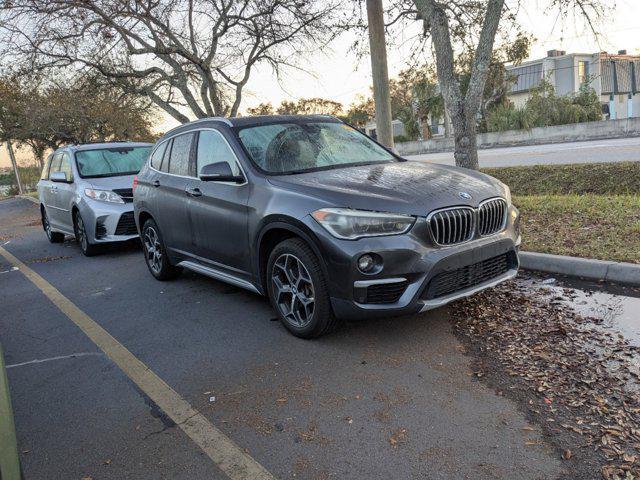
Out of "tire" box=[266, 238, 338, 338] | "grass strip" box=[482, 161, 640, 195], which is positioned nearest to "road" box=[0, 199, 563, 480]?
"tire" box=[266, 238, 338, 338]

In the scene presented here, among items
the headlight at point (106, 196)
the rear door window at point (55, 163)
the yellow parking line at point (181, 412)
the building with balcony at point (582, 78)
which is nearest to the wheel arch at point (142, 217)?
the yellow parking line at point (181, 412)

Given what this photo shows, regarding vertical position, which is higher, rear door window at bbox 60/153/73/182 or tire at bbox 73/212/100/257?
rear door window at bbox 60/153/73/182

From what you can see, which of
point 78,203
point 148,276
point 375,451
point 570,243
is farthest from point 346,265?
point 78,203

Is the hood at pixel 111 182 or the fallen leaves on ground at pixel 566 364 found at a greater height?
the hood at pixel 111 182

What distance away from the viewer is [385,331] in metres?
4.42

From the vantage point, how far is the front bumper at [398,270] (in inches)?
149

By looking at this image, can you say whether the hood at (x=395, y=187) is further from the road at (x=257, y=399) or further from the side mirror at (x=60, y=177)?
the side mirror at (x=60, y=177)

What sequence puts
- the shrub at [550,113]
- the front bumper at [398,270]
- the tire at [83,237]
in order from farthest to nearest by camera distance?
the shrub at [550,113]
the tire at [83,237]
the front bumper at [398,270]

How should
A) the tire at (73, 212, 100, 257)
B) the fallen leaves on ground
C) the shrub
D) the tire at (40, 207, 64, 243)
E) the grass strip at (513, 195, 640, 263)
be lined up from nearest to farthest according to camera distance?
the fallen leaves on ground, the grass strip at (513, 195, 640, 263), the tire at (73, 212, 100, 257), the tire at (40, 207, 64, 243), the shrub

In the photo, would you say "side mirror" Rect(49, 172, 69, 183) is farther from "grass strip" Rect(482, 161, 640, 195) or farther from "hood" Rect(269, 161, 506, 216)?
"grass strip" Rect(482, 161, 640, 195)

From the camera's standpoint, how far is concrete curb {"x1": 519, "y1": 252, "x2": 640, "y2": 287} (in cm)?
498

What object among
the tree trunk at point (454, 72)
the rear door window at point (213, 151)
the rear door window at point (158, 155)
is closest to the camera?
the rear door window at point (213, 151)

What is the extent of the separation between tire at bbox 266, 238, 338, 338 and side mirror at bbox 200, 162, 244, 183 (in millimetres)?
784

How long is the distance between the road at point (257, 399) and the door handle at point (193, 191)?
3.74ft
